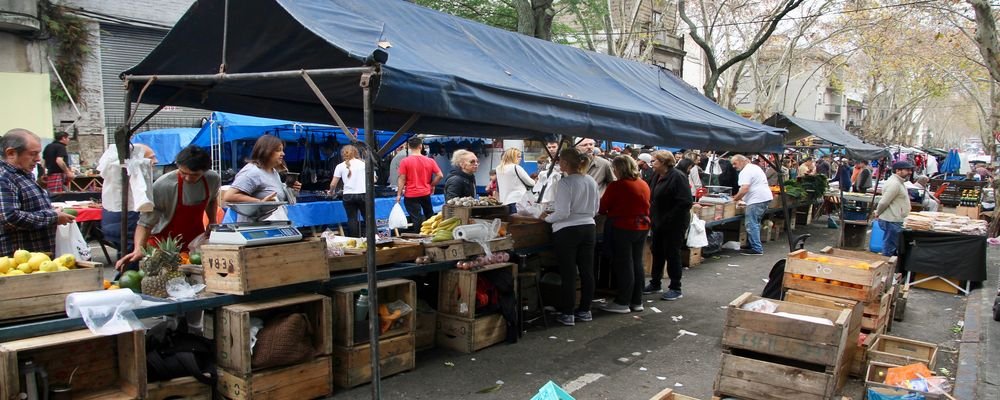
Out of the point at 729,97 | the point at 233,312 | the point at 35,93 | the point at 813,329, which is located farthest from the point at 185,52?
the point at 729,97

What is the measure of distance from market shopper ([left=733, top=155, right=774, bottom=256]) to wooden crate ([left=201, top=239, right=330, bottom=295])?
9.41 meters

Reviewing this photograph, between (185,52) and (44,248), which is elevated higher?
(185,52)

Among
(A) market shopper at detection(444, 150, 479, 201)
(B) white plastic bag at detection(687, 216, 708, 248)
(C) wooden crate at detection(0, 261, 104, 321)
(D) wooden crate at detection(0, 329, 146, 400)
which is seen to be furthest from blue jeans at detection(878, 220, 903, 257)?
(C) wooden crate at detection(0, 261, 104, 321)

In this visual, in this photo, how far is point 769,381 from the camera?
4.68m

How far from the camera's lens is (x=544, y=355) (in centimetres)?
603

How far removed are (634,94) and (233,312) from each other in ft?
15.8

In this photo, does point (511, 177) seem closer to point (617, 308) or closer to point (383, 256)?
point (617, 308)

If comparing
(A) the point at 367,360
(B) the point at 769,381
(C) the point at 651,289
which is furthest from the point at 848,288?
(A) the point at 367,360

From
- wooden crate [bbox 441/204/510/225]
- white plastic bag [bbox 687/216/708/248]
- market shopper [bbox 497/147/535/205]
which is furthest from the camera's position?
white plastic bag [bbox 687/216/708/248]

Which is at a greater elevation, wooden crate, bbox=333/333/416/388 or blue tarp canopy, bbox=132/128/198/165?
blue tarp canopy, bbox=132/128/198/165

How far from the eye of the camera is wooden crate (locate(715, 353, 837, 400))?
14.9ft

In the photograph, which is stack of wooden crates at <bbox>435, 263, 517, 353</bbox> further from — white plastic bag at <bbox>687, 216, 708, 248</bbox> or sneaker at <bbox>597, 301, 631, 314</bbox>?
white plastic bag at <bbox>687, 216, 708, 248</bbox>

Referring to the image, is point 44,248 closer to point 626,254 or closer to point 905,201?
point 626,254

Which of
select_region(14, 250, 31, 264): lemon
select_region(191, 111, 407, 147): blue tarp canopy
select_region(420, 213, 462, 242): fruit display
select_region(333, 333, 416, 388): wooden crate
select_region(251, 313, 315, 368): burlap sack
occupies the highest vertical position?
select_region(191, 111, 407, 147): blue tarp canopy
